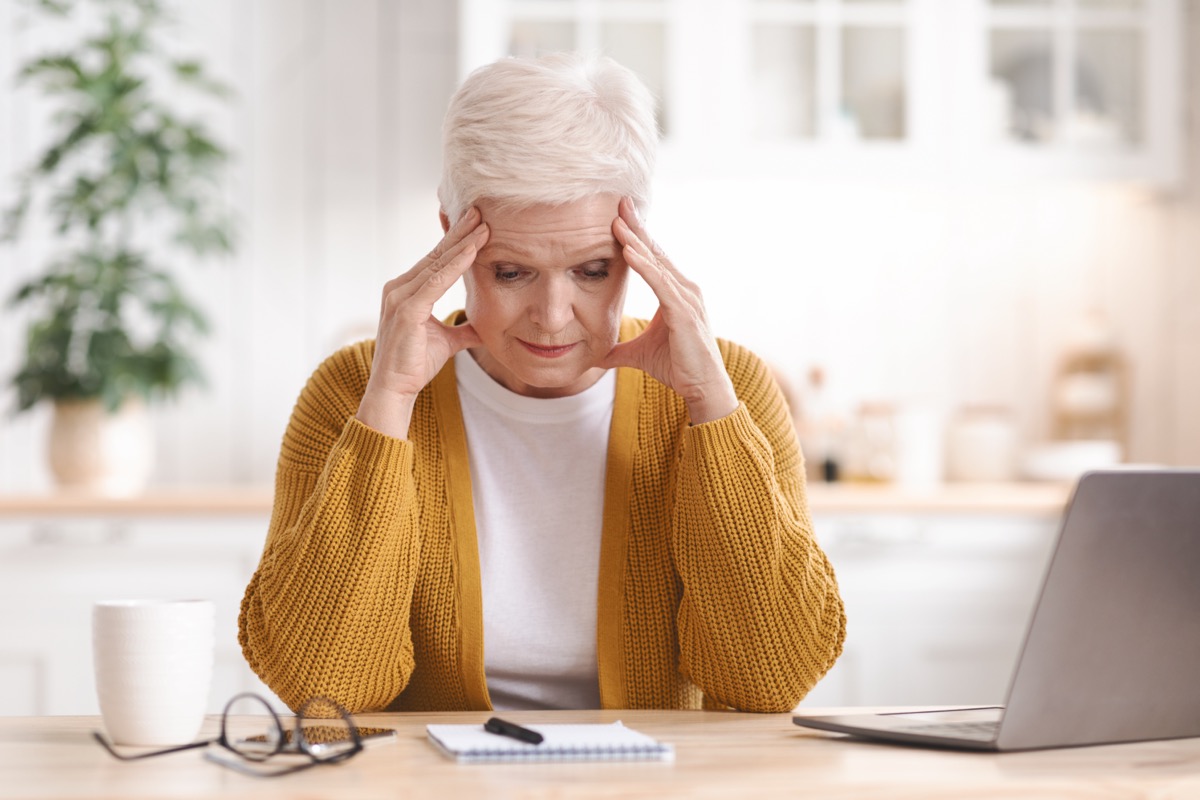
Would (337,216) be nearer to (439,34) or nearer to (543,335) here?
(439,34)

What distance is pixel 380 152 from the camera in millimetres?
3350

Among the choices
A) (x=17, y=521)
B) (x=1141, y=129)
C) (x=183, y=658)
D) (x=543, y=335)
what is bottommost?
(x=17, y=521)

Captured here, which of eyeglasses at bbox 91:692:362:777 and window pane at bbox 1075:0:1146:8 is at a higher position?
window pane at bbox 1075:0:1146:8

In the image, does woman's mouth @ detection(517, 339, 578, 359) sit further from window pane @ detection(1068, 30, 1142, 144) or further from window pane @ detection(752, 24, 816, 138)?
window pane @ detection(1068, 30, 1142, 144)

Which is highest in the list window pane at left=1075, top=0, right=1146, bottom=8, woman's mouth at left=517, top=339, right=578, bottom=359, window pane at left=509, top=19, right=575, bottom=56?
window pane at left=1075, top=0, right=1146, bottom=8

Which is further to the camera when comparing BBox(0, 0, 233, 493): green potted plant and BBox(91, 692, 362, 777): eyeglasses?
BBox(0, 0, 233, 493): green potted plant

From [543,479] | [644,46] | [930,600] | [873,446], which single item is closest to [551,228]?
[543,479]

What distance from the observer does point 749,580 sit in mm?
1360

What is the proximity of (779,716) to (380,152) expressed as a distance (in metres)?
2.39

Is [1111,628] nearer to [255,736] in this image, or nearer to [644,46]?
[255,736]

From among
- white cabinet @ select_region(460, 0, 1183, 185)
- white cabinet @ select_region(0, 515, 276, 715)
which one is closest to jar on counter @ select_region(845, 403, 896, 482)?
white cabinet @ select_region(460, 0, 1183, 185)

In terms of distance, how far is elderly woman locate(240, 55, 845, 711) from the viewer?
1.35 m

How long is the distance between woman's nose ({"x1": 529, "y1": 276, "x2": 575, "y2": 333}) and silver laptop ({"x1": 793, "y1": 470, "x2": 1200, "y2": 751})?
56 centimetres

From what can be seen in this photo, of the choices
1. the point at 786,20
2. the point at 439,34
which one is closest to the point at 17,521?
the point at 439,34
